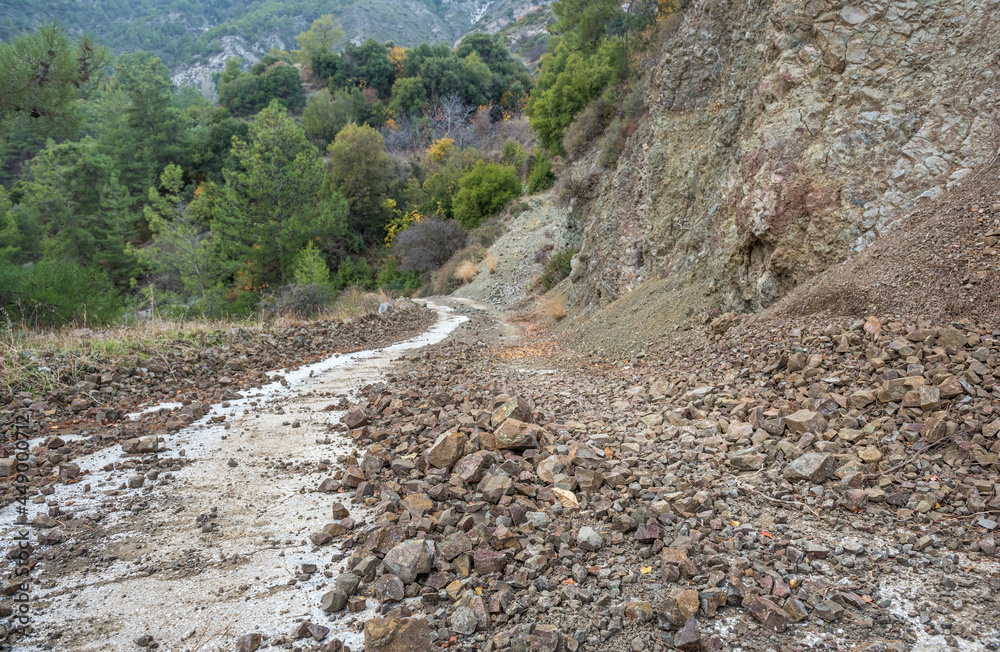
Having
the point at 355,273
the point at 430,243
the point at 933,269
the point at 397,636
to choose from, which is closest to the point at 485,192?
the point at 430,243

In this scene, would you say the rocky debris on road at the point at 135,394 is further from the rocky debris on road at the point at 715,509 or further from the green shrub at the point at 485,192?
the green shrub at the point at 485,192

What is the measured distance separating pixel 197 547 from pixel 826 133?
260 inches

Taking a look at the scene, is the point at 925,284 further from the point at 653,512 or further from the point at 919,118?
the point at 653,512

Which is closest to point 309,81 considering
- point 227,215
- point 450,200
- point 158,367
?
point 450,200

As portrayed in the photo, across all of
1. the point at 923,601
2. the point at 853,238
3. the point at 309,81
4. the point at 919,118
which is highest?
the point at 309,81

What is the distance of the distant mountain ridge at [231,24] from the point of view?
8344 cm

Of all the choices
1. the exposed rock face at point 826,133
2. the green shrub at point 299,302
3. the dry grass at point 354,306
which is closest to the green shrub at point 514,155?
the dry grass at point 354,306

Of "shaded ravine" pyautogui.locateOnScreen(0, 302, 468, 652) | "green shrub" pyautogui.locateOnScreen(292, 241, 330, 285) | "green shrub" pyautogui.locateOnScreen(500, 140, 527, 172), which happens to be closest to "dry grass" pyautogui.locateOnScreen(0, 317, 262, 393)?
"shaded ravine" pyautogui.locateOnScreen(0, 302, 468, 652)

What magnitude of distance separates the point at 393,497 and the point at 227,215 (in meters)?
20.1

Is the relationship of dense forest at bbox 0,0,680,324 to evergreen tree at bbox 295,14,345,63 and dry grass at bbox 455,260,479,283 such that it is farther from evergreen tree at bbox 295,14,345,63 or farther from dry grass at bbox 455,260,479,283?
evergreen tree at bbox 295,14,345,63

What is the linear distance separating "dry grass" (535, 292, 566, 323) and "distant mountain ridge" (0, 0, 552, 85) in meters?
80.0

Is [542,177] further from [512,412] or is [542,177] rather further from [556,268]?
[512,412]

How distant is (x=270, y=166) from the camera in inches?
769

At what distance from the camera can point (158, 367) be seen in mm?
5312
